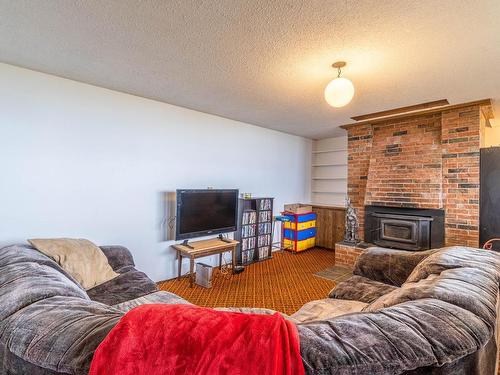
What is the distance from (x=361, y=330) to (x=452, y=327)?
334 millimetres

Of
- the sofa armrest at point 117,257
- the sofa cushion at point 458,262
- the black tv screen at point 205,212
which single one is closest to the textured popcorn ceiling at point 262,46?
the black tv screen at point 205,212

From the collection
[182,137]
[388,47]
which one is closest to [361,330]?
[388,47]

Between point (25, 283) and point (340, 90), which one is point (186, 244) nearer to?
point (25, 283)

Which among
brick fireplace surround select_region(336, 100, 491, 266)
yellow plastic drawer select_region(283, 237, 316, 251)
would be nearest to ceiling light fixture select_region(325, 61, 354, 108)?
brick fireplace surround select_region(336, 100, 491, 266)

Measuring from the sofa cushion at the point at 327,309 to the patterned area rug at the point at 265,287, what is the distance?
797 millimetres

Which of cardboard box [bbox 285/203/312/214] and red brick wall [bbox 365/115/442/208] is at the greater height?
red brick wall [bbox 365/115/442/208]

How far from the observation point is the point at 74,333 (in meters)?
0.87

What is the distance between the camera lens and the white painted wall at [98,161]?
2418 millimetres

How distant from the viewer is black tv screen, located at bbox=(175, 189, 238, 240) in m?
3.26

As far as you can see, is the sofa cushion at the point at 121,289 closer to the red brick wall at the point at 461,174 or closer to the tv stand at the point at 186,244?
the tv stand at the point at 186,244

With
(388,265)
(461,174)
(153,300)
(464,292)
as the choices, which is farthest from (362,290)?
(461,174)

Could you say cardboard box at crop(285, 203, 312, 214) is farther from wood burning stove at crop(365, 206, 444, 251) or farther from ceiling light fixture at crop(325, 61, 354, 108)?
ceiling light fixture at crop(325, 61, 354, 108)

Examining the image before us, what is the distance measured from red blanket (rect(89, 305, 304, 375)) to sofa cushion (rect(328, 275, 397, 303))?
4.74 ft

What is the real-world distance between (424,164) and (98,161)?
4385mm
